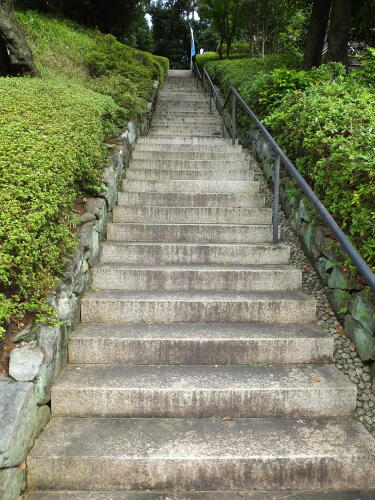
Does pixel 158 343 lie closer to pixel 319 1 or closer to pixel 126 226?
pixel 126 226

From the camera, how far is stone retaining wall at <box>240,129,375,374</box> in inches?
90.6

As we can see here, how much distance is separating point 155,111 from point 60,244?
6591 millimetres

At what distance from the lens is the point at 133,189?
4.36m

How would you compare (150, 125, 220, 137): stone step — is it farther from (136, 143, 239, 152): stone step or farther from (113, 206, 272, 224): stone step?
(113, 206, 272, 224): stone step

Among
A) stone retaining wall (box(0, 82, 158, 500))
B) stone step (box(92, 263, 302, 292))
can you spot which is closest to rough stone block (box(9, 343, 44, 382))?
stone retaining wall (box(0, 82, 158, 500))

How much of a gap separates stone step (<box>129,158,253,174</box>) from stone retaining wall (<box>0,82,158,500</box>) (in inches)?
76.6

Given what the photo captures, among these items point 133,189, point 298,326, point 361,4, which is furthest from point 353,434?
point 361,4

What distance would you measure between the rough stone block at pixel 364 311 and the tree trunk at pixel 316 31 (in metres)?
6.03

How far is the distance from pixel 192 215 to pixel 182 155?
1583mm

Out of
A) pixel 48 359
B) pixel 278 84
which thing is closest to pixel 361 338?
pixel 48 359

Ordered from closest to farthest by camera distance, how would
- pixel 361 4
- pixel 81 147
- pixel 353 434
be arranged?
pixel 353 434 < pixel 81 147 < pixel 361 4

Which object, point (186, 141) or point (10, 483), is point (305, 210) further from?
point (186, 141)

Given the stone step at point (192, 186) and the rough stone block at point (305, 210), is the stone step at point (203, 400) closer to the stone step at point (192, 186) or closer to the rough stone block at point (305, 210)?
the rough stone block at point (305, 210)

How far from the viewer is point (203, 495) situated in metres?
1.87
